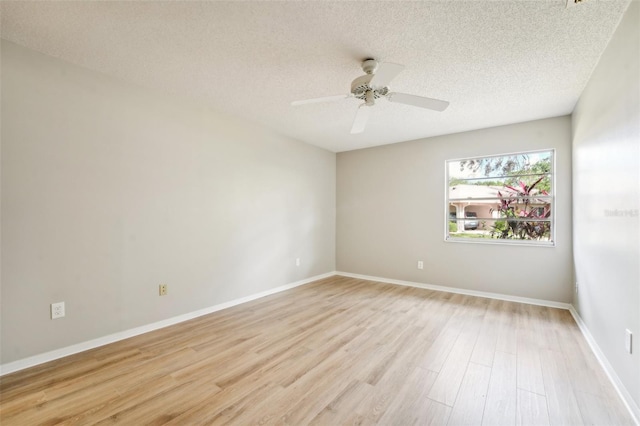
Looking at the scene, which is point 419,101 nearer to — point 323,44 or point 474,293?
point 323,44

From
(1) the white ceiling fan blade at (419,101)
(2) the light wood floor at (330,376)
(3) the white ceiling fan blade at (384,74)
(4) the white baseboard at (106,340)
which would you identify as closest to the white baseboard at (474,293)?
(2) the light wood floor at (330,376)

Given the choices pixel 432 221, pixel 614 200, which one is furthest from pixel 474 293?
pixel 614 200

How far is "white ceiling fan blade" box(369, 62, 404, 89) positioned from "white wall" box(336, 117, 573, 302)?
8.81ft

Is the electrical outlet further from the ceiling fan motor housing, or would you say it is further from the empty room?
the ceiling fan motor housing

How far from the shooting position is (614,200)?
196 centimetres

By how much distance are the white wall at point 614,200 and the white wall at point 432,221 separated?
83cm

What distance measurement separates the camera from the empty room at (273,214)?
175cm

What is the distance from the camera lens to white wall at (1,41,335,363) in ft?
7.00

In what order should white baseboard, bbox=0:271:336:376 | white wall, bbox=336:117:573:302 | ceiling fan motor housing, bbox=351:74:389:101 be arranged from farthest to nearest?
1. white wall, bbox=336:117:573:302
2. ceiling fan motor housing, bbox=351:74:389:101
3. white baseboard, bbox=0:271:336:376

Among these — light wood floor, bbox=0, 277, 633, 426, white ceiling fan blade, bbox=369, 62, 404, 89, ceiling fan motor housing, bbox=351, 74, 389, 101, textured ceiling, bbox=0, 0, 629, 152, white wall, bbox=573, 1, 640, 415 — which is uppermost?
textured ceiling, bbox=0, 0, 629, 152

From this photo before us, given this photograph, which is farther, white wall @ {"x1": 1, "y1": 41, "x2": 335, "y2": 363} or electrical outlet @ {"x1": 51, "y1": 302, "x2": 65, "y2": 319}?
electrical outlet @ {"x1": 51, "y1": 302, "x2": 65, "y2": 319}

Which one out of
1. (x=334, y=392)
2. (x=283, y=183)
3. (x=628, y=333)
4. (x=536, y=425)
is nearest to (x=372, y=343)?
(x=334, y=392)

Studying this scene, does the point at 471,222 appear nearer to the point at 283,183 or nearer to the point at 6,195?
the point at 283,183

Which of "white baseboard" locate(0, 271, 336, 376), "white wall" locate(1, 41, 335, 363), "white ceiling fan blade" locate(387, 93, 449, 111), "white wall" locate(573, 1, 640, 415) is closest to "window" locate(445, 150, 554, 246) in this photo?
"white wall" locate(573, 1, 640, 415)
